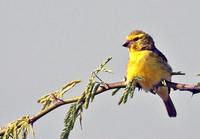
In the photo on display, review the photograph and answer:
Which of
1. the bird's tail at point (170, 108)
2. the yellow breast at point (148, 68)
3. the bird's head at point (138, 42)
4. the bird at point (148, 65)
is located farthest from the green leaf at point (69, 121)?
the bird's tail at point (170, 108)

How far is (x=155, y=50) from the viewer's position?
5.95 m

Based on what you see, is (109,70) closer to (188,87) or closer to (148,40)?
(188,87)

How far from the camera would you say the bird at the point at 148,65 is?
4.70 m

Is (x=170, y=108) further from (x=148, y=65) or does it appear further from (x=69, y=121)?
(x=69, y=121)

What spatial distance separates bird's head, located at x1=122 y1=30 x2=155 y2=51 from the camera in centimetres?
599

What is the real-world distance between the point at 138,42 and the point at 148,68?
3.26 ft

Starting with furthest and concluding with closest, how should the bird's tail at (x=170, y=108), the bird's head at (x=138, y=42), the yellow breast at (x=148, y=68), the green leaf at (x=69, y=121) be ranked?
1. the bird's tail at (x=170, y=108)
2. the bird's head at (x=138, y=42)
3. the yellow breast at (x=148, y=68)
4. the green leaf at (x=69, y=121)

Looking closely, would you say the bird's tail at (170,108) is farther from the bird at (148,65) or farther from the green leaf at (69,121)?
the green leaf at (69,121)

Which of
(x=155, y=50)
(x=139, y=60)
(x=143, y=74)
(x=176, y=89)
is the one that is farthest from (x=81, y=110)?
(x=155, y=50)

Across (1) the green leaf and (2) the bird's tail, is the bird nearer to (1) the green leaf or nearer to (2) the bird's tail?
(2) the bird's tail

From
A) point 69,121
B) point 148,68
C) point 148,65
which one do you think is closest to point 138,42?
point 148,65

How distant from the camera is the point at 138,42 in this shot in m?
6.07

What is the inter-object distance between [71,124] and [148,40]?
4.49 meters

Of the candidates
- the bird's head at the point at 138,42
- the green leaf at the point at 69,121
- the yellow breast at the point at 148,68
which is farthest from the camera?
the bird's head at the point at 138,42
